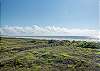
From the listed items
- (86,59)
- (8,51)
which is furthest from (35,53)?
(86,59)

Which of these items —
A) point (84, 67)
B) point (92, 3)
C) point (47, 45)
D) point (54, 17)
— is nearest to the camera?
point (84, 67)

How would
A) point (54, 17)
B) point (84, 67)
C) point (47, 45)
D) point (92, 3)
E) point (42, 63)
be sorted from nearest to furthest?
point (84, 67)
point (42, 63)
point (92, 3)
point (54, 17)
point (47, 45)

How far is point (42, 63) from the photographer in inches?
126

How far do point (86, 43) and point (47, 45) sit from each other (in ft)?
2.96

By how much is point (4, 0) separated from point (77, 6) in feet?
5.51

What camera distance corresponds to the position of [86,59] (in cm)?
333

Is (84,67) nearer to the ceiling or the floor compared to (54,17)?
nearer to the floor

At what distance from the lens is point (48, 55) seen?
11.4 ft

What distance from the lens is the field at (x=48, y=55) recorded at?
3.03m

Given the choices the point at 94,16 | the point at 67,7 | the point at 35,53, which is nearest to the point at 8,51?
the point at 35,53

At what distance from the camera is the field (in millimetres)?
3032

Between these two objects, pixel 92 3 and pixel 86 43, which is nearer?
pixel 92 3

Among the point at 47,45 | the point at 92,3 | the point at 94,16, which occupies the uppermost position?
the point at 92,3

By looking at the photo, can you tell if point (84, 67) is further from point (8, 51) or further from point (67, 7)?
point (8, 51)
